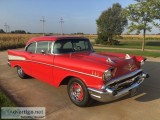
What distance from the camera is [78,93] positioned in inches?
186

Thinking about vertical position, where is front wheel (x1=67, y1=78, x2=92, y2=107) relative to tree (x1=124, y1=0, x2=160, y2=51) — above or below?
below

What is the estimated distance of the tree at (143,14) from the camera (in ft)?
60.7

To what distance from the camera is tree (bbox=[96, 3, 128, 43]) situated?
108 ft

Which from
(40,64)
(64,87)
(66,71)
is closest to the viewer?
(66,71)

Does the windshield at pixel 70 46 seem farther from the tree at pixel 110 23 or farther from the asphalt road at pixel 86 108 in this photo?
the tree at pixel 110 23

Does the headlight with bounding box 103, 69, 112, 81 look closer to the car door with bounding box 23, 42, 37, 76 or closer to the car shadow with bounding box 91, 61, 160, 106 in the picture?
the car shadow with bounding box 91, 61, 160, 106

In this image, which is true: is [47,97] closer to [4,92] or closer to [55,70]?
[55,70]

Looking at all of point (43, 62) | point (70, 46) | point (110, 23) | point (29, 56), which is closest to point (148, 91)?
point (70, 46)

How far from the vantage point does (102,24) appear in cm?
3362

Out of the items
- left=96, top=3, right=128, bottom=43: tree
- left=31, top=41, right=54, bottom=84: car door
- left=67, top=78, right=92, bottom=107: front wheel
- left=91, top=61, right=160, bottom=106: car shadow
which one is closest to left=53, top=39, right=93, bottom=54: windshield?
left=31, top=41, right=54, bottom=84: car door

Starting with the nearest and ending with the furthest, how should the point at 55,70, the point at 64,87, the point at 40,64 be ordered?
the point at 55,70, the point at 40,64, the point at 64,87

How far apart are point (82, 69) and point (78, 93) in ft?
2.11

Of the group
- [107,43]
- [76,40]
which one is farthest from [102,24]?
[76,40]

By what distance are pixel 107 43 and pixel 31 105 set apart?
2852 centimetres
